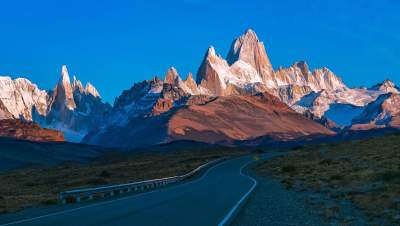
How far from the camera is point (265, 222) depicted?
22891 mm

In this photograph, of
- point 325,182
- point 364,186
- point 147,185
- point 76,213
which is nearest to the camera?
point 76,213

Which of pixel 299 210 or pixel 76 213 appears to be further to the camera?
pixel 299 210

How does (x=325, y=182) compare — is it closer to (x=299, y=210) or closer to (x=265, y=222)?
(x=299, y=210)

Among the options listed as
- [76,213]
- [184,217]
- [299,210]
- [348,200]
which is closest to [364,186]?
[348,200]

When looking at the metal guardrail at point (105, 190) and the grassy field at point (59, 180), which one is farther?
the grassy field at point (59, 180)

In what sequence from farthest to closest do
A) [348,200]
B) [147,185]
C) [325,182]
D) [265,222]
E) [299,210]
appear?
[147,185]
[325,182]
[348,200]
[299,210]
[265,222]

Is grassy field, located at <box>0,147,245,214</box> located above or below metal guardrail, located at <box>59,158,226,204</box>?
above

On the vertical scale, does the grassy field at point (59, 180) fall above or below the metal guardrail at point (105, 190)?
above

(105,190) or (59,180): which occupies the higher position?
(59,180)

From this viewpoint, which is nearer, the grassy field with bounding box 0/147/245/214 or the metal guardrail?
the metal guardrail

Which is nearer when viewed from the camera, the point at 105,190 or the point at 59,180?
the point at 105,190

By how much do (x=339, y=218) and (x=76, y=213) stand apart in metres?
10.7

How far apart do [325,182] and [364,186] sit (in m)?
8.80

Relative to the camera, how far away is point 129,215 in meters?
23.7
